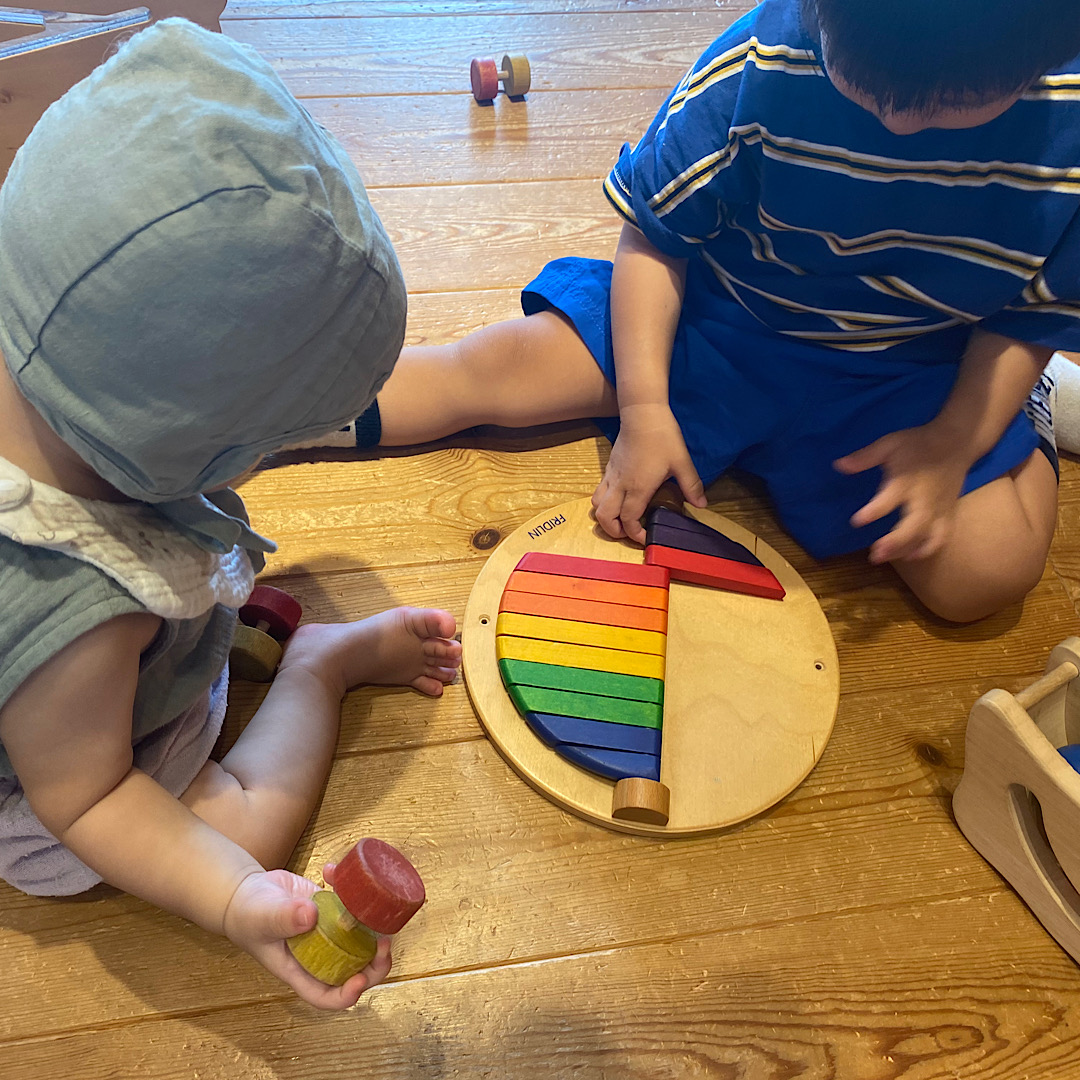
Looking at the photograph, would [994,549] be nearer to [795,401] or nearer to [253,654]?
[795,401]

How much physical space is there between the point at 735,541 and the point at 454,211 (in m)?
0.61

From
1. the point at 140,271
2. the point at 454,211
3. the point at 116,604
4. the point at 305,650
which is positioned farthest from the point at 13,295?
the point at 454,211

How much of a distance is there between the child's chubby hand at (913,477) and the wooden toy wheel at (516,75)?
0.85 meters

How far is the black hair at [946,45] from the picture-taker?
1.41 feet

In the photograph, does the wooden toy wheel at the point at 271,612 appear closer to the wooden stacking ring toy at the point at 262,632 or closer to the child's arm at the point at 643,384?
the wooden stacking ring toy at the point at 262,632

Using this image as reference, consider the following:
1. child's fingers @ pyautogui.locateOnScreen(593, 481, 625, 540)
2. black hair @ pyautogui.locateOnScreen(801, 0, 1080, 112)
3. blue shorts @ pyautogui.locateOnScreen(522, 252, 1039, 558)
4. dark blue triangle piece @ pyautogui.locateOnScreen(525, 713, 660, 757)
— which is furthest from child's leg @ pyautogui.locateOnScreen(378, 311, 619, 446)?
black hair @ pyautogui.locateOnScreen(801, 0, 1080, 112)

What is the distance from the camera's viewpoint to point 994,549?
82cm

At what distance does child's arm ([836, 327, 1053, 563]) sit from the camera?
745 millimetres

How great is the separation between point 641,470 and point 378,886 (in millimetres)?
491

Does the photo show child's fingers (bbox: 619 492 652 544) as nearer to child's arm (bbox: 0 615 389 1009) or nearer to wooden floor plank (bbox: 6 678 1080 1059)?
wooden floor plank (bbox: 6 678 1080 1059)

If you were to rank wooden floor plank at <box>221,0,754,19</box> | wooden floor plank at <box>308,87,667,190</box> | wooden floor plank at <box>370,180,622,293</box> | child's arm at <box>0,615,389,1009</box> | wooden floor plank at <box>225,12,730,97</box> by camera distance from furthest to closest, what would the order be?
wooden floor plank at <box>221,0,754,19</box> < wooden floor plank at <box>225,12,730,97</box> < wooden floor plank at <box>308,87,667,190</box> < wooden floor plank at <box>370,180,622,293</box> < child's arm at <box>0,615,389,1009</box>

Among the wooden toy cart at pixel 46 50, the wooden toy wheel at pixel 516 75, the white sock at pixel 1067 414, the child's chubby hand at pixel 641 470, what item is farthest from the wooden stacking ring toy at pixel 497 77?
the white sock at pixel 1067 414

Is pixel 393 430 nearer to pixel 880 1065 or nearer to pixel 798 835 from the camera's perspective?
pixel 798 835

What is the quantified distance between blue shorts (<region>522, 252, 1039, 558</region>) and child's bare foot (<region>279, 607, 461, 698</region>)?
1.03 ft
